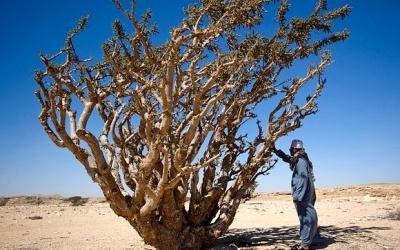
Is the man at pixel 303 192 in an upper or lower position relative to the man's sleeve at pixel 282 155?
lower

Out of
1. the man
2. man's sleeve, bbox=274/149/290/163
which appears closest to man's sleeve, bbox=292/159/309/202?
the man

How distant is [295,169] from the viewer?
821 centimetres

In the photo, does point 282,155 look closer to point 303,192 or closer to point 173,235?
point 303,192

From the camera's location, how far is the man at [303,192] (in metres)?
7.81

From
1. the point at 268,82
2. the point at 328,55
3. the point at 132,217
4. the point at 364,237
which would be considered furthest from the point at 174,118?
the point at 364,237

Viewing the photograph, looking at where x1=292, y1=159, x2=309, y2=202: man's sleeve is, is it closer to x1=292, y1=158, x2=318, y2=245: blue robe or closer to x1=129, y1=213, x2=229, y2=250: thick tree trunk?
x1=292, y1=158, x2=318, y2=245: blue robe

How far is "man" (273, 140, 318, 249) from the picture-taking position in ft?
25.6

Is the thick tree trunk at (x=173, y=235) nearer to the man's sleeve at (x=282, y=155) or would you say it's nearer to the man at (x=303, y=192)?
the man at (x=303, y=192)

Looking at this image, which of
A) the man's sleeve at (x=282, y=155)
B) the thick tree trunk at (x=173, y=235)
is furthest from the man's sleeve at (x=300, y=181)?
the thick tree trunk at (x=173, y=235)

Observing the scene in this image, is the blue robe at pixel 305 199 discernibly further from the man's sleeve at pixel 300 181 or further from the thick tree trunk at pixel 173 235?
the thick tree trunk at pixel 173 235

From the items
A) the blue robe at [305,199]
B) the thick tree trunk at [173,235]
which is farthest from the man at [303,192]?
the thick tree trunk at [173,235]

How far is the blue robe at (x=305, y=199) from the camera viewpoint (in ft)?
25.6

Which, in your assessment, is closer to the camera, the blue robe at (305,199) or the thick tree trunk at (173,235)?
the thick tree trunk at (173,235)

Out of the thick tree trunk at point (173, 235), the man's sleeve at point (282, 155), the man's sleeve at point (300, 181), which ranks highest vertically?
the man's sleeve at point (282, 155)
